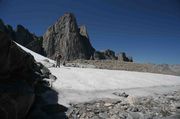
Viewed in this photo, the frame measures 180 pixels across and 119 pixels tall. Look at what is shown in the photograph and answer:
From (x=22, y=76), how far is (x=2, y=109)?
353 cm

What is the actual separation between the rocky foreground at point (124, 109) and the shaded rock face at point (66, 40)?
76601mm

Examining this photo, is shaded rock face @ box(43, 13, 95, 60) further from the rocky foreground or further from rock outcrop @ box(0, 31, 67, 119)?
rock outcrop @ box(0, 31, 67, 119)

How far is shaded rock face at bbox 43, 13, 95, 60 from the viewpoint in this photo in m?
90.9

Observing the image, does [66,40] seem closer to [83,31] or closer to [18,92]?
[83,31]

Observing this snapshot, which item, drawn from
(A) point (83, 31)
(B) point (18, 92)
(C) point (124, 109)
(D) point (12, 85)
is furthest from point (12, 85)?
(A) point (83, 31)

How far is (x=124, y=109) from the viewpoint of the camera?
35.2 feet

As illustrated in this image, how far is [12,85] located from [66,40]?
8599cm

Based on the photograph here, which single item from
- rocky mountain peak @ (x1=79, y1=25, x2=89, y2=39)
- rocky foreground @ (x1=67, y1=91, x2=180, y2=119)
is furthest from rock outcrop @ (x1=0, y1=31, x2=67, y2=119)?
rocky mountain peak @ (x1=79, y1=25, x2=89, y2=39)

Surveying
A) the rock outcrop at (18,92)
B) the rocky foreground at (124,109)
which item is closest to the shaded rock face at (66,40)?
the rocky foreground at (124,109)

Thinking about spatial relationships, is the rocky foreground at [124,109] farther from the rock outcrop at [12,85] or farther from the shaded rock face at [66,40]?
the shaded rock face at [66,40]

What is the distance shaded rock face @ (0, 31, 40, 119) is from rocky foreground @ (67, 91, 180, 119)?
217cm

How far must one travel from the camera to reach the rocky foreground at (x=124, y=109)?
9656 millimetres

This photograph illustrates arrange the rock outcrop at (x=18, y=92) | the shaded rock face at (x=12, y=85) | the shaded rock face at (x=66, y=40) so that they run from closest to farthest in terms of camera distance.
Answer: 1. the shaded rock face at (x=12, y=85)
2. the rock outcrop at (x=18, y=92)
3. the shaded rock face at (x=66, y=40)

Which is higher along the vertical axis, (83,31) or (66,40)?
(83,31)
